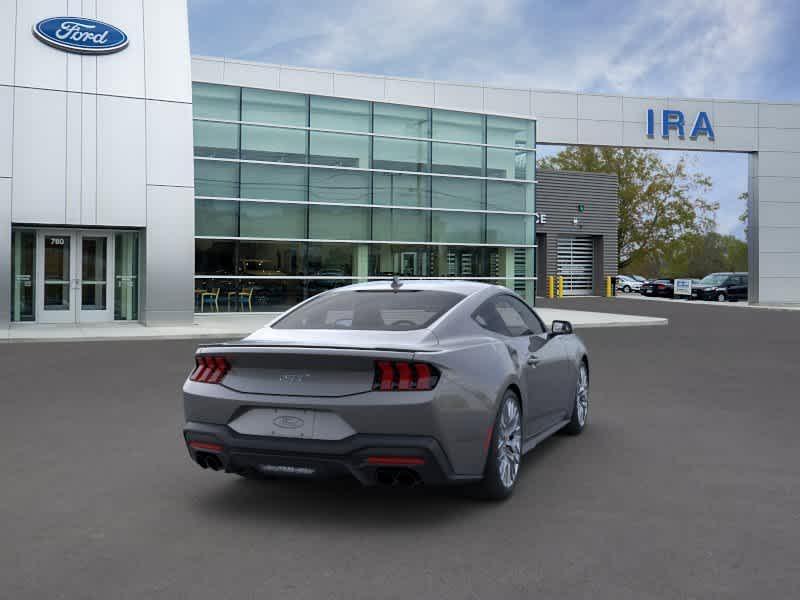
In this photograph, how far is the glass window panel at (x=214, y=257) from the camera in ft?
85.5

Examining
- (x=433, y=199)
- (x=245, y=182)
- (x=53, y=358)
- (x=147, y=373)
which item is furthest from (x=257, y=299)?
(x=147, y=373)

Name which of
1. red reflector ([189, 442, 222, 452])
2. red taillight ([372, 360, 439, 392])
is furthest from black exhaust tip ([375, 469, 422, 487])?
red reflector ([189, 442, 222, 452])

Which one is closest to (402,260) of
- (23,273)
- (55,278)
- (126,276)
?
(126,276)

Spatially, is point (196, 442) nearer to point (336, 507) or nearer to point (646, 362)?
point (336, 507)

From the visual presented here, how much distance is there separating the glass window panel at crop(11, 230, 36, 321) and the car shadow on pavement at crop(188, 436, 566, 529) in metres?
18.8

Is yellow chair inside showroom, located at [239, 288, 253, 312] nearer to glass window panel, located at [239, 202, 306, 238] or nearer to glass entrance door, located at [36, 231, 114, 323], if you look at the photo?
glass window panel, located at [239, 202, 306, 238]

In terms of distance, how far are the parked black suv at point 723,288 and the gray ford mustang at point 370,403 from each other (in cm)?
4404

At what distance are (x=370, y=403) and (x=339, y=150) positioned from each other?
24.4 m

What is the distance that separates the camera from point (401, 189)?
96.3 feet

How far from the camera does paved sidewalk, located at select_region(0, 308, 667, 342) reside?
19.1 meters

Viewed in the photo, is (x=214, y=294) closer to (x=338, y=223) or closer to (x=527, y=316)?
(x=338, y=223)

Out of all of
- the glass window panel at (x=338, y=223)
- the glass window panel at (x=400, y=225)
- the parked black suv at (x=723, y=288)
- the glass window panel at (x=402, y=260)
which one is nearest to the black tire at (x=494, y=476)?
the glass window panel at (x=338, y=223)

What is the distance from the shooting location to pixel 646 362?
14.4 m

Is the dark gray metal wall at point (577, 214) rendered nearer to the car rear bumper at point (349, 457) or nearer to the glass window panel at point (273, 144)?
the glass window panel at point (273, 144)
